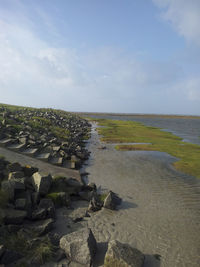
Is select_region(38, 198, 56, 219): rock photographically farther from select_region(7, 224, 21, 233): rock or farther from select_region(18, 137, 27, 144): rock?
select_region(18, 137, 27, 144): rock

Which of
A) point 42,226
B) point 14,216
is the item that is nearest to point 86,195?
point 42,226

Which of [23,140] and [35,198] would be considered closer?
[35,198]

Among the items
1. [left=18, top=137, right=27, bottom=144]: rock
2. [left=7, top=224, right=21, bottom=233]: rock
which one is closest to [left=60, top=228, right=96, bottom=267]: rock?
[left=7, top=224, right=21, bottom=233]: rock

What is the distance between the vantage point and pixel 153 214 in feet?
40.8

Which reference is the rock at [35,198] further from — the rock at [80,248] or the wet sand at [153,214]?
the rock at [80,248]

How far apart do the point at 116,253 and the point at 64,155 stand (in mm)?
17000

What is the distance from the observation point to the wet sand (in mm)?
9172

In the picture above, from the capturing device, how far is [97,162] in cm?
2530

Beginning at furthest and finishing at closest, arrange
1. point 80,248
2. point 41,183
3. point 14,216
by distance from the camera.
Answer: point 41,183
point 14,216
point 80,248

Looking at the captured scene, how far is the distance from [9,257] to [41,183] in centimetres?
550

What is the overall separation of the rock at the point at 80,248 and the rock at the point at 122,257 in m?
0.81

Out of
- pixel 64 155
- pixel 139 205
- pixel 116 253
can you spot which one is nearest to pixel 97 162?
pixel 64 155

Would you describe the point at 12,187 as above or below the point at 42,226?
above

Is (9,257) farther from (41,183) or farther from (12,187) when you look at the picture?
(41,183)
